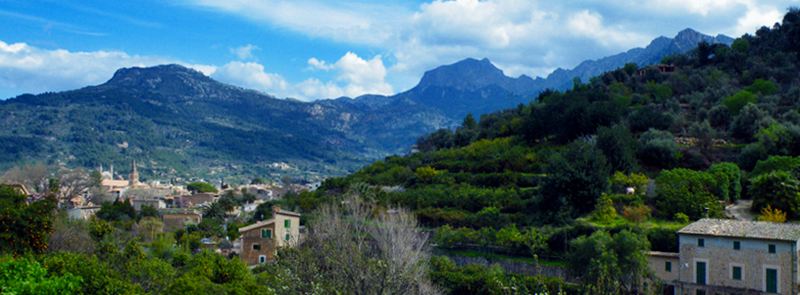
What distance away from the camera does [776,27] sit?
72.2m

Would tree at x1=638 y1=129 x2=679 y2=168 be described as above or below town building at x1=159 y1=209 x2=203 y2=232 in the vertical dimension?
above

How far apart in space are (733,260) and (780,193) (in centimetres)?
649

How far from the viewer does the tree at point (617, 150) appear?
40312 millimetres

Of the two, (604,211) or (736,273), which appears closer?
(736,273)

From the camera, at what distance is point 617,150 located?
4053 centimetres

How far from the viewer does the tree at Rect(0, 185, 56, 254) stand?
82.2 ft

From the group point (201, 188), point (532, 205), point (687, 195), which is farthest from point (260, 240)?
point (201, 188)

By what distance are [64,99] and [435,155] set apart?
469 ft

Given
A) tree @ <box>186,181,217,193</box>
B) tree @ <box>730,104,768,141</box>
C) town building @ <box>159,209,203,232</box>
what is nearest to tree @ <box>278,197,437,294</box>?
tree @ <box>730,104,768,141</box>

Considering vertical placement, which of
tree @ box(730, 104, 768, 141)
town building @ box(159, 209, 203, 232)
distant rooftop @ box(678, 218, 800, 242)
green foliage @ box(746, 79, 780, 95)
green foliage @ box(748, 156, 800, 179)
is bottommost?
town building @ box(159, 209, 203, 232)

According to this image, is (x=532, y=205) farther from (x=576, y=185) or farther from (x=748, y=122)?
(x=748, y=122)

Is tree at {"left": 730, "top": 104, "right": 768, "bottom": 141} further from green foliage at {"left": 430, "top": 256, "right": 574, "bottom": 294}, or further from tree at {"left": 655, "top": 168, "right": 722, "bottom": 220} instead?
green foliage at {"left": 430, "top": 256, "right": 574, "bottom": 294}

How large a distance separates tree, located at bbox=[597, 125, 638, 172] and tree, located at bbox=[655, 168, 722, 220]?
4.22 m

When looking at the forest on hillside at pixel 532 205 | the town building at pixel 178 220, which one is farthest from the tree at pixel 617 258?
the town building at pixel 178 220
